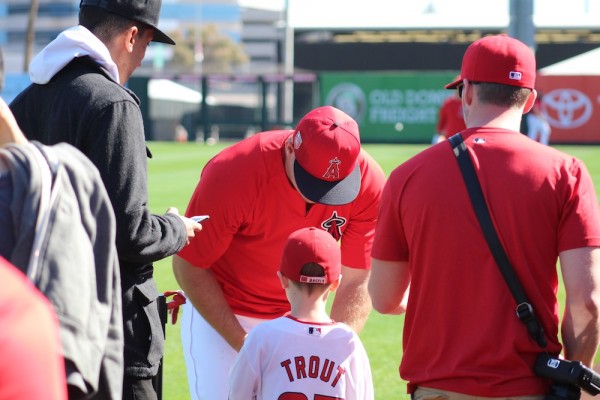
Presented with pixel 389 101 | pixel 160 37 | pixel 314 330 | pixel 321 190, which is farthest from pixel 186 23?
pixel 314 330

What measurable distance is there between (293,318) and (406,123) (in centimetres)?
3827

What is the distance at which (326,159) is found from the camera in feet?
13.7

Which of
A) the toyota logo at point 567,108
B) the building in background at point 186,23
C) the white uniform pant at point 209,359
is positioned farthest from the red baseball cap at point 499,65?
the building in background at point 186,23

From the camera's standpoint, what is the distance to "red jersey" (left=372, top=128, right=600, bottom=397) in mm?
Answer: 3201

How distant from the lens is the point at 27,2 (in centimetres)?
14675

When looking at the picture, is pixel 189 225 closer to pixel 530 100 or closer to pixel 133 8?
pixel 133 8

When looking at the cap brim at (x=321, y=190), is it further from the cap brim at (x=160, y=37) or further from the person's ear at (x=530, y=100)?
the person's ear at (x=530, y=100)

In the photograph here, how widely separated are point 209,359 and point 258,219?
73 cm

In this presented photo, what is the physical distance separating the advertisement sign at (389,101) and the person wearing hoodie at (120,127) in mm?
37848

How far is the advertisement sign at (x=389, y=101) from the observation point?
41406 millimetres

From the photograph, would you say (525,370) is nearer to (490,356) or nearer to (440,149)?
(490,356)

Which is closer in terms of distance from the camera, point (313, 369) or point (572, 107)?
point (313, 369)

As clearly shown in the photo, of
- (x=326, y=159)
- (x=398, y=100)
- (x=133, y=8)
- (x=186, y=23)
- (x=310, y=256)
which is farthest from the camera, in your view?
(x=186, y=23)

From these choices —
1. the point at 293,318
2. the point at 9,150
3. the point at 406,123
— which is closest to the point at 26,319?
the point at 9,150
